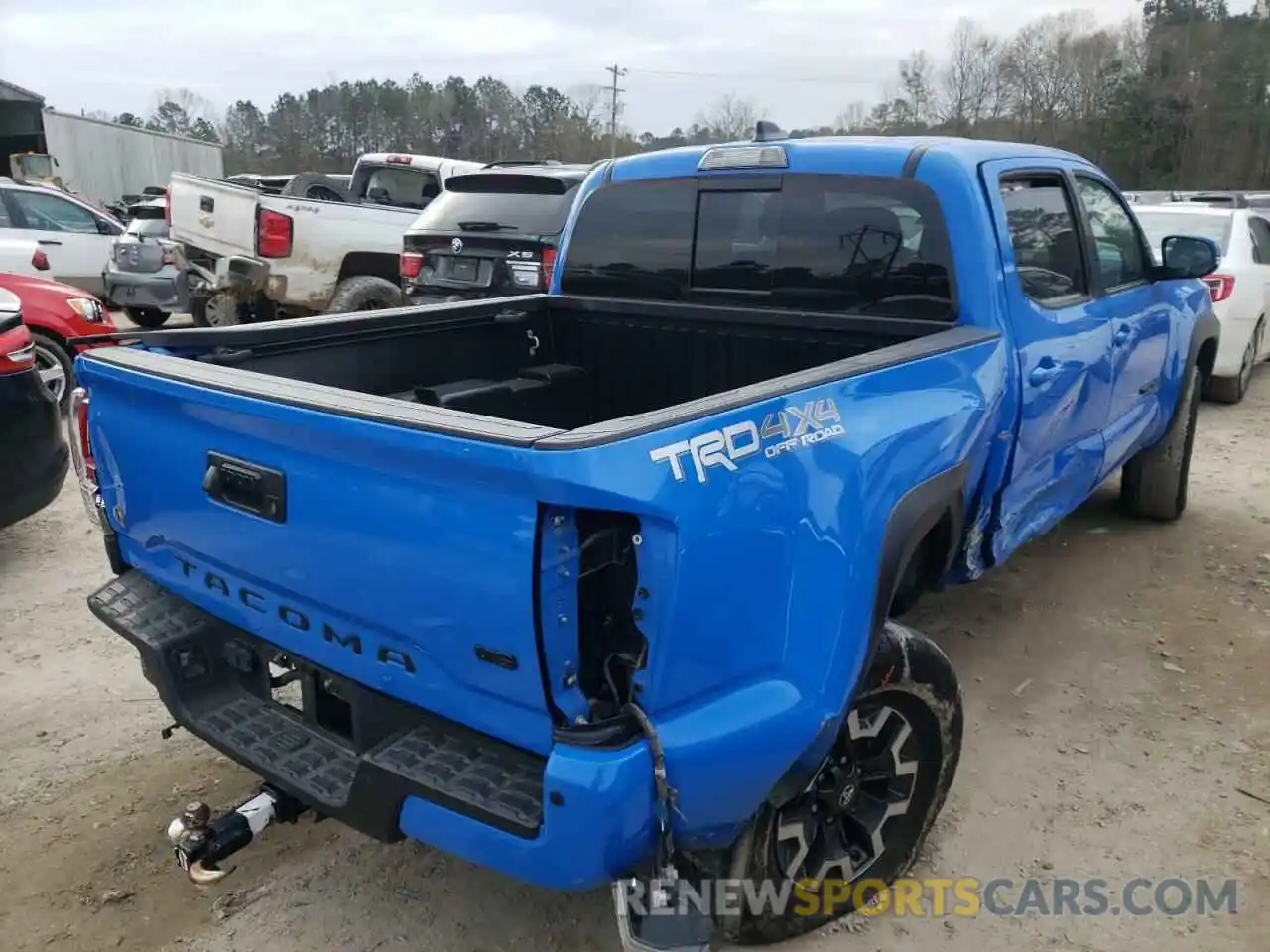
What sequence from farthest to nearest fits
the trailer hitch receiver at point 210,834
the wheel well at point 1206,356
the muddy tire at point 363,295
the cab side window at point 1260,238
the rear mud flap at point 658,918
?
the muddy tire at point 363,295, the cab side window at point 1260,238, the wheel well at point 1206,356, the trailer hitch receiver at point 210,834, the rear mud flap at point 658,918

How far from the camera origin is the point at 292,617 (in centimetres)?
229

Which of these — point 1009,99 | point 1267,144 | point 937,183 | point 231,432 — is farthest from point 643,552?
point 1009,99

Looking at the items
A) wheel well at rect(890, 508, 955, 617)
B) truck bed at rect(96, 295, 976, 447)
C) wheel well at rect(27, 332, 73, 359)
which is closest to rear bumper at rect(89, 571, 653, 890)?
truck bed at rect(96, 295, 976, 447)

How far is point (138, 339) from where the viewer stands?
286 centimetres

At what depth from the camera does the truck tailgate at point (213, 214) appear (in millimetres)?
9812

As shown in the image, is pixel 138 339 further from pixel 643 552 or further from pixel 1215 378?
pixel 1215 378

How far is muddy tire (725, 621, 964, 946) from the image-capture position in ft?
8.00

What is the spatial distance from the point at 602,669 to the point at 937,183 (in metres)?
2.11

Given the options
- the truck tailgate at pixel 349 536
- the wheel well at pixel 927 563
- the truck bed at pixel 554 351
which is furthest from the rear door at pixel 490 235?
the truck tailgate at pixel 349 536

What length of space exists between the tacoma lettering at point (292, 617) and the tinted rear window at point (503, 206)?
5.30 metres

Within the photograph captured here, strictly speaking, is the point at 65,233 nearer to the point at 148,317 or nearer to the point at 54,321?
the point at 148,317

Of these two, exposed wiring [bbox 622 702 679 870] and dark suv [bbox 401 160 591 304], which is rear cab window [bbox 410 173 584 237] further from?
exposed wiring [bbox 622 702 679 870]

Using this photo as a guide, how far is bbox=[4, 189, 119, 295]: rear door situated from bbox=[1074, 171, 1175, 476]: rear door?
10452 mm

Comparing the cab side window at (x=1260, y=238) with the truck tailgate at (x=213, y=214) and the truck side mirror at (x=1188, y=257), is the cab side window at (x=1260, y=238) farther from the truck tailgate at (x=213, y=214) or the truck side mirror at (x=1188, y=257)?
the truck tailgate at (x=213, y=214)
